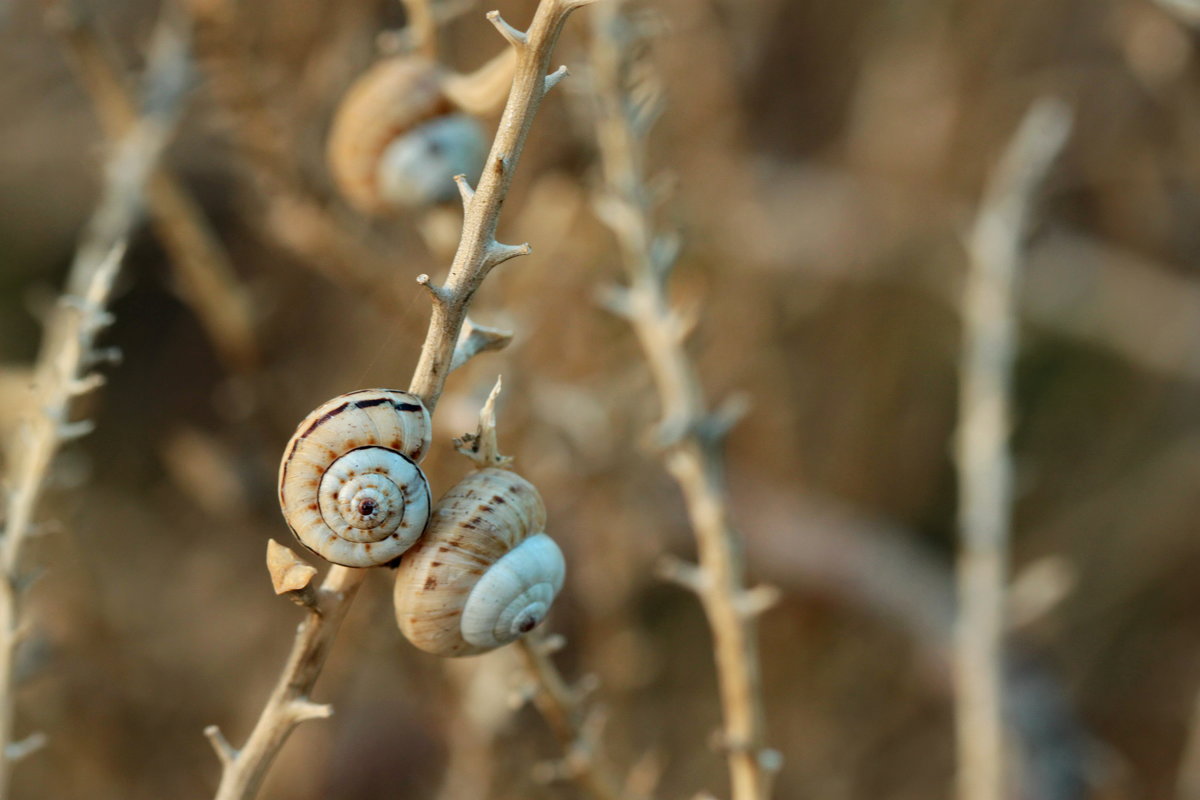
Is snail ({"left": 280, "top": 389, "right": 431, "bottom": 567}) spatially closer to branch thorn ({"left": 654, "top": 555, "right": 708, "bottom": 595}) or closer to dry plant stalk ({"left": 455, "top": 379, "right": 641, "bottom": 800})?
dry plant stalk ({"left": 455, "top": 379, "right": 641, "bottom": 800})

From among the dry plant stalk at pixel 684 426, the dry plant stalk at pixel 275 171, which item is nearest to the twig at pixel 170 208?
the dry plant stalk at pixel 275 171

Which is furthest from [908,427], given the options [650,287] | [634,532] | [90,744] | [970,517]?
[90,744]

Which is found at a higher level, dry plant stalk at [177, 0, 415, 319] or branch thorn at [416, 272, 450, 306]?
dry plant stalk at [177, 0, 415, 319]

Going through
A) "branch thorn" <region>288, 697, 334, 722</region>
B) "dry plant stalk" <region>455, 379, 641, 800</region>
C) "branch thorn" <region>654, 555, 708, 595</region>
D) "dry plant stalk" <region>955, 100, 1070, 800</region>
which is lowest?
"branch thorn" <region>288, 697, 334, 722</region>

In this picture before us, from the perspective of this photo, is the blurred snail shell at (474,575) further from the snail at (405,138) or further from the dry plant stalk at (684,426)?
the snail at (405,138)

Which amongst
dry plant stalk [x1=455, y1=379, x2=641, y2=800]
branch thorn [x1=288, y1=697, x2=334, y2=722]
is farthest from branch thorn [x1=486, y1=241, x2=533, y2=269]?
branch thorn [x1=288, y1=697, x2=334, y2=722]

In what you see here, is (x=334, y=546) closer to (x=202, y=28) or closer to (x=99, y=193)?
(x=202, y=28)

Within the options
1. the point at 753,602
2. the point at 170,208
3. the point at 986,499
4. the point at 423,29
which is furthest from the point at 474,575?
the point at 170,208
